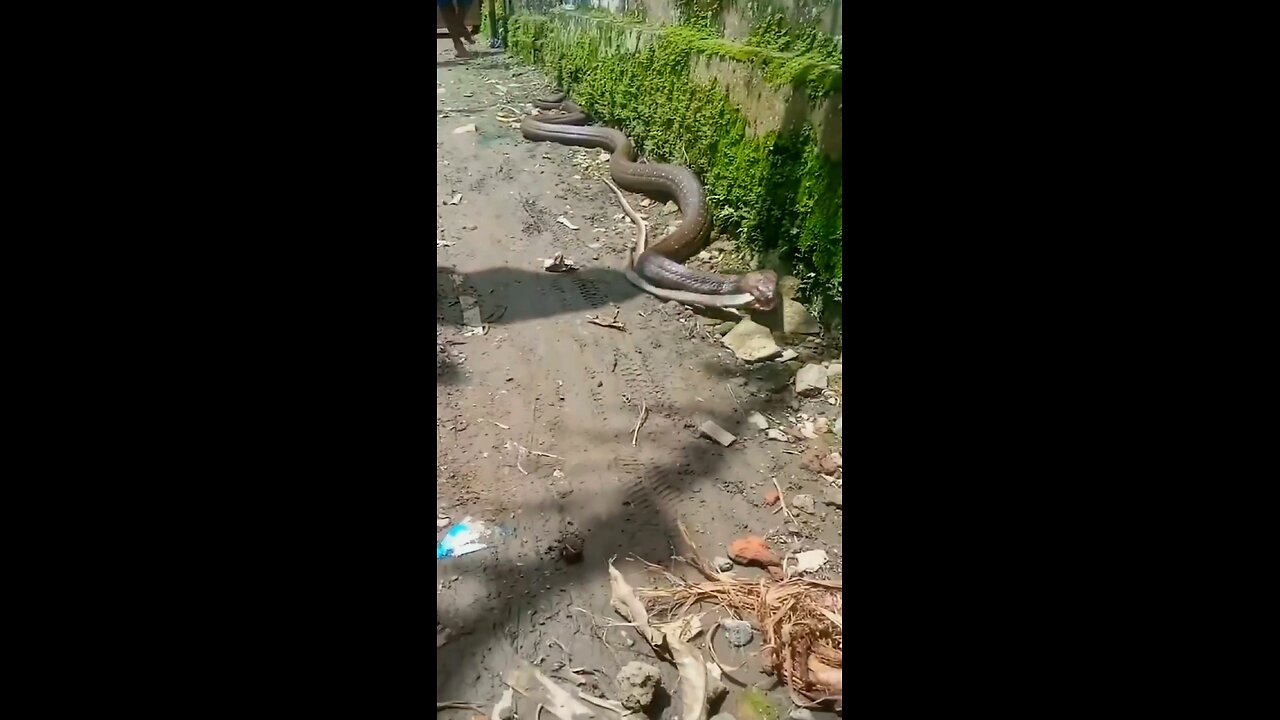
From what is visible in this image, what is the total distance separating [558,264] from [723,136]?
4.07 ft

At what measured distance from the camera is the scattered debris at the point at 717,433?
9.91ft

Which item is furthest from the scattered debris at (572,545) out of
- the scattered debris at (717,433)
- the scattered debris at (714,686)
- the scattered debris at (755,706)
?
the scattered debris at (717,433)

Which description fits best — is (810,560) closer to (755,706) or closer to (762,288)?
(755,706)

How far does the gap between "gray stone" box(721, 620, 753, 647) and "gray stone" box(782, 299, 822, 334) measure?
1973 mm

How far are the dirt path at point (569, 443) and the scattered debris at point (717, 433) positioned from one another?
0.03 m

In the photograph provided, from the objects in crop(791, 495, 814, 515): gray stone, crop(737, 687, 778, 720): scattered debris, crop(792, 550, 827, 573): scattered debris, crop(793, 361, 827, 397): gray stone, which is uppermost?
crop(793, 361, 827, 397): gray stone

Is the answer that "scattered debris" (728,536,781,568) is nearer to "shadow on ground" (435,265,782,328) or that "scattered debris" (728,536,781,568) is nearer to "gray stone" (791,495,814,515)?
"gray stone" (791,495,814,515)

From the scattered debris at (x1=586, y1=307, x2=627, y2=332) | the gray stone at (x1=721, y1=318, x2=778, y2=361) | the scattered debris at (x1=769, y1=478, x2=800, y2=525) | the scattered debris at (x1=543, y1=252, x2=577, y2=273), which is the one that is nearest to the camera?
the scattered debris at (x1=769, y1=478, x2=800, y2=525)

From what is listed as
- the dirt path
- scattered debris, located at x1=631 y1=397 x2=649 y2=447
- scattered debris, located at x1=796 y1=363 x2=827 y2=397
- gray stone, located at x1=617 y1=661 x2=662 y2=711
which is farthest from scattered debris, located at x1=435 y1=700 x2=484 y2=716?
scattered debris, located at x1=796 y1=363 x2=827 y2=397

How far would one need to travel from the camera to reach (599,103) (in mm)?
6652

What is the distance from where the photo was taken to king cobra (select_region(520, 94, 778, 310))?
4008 mm

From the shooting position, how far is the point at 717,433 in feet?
10.1

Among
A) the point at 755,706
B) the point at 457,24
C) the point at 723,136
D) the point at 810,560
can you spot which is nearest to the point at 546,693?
the point at 755,706
